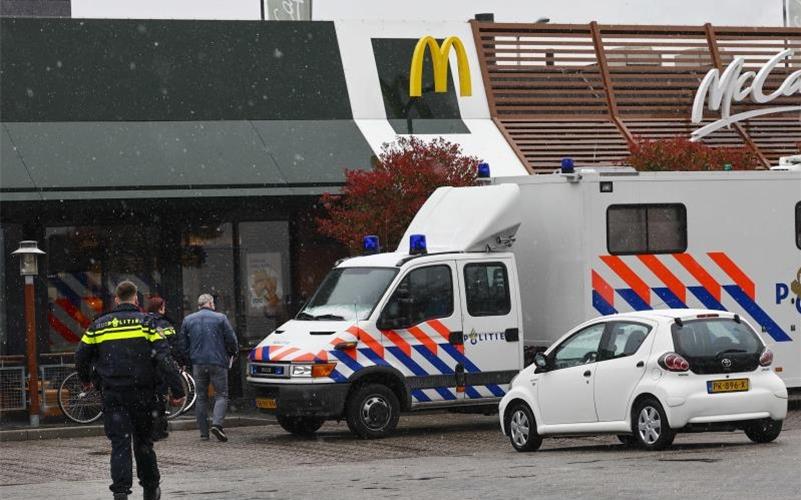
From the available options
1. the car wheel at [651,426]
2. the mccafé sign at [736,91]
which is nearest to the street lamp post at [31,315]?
the car wheel at [651,426]

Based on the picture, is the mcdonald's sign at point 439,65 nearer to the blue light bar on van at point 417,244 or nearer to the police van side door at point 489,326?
the blue light bar on van at point 417,244

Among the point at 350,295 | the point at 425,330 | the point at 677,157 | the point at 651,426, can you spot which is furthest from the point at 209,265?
the point at 651,426

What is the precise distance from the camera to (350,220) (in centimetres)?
2222

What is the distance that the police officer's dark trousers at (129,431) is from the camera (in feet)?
39.4

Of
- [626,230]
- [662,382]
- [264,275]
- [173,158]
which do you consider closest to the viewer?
[662,382]

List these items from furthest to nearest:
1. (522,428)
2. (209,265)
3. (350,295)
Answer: (209,265), (350,295), (522,428)

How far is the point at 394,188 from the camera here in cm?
2202

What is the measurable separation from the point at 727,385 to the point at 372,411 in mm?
4676

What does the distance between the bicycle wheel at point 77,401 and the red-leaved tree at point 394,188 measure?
3964 millimetres

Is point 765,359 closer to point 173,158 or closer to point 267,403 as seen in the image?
point 267,403

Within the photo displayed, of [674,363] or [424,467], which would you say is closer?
[424,467]

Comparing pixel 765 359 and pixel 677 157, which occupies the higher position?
pixel 677 157

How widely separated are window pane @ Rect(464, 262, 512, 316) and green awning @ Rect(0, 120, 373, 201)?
5.26 metres

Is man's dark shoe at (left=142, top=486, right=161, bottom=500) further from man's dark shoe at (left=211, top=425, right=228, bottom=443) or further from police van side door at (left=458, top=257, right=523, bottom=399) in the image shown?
police van side door at (left=458, top=257, right=523, bottom=399)
